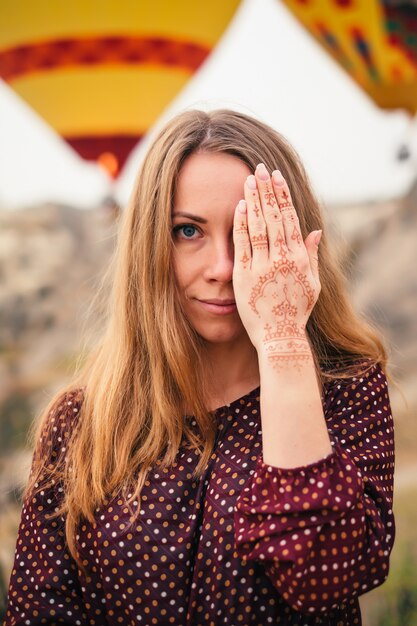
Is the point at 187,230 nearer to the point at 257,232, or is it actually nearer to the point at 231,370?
the point at 257,232

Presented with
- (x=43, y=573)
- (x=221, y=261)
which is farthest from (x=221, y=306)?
(x=43, y=573)

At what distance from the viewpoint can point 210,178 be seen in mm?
1370

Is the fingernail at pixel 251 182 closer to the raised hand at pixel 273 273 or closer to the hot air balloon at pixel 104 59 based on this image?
the raised hand at pixel 273 273

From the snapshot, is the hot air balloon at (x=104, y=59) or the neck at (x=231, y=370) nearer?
the neck at (x=231, y=370)

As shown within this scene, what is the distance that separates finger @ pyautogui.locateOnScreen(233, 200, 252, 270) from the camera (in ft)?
4.22

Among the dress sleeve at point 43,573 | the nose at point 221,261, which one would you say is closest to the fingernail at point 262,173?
the nose at point 221,261

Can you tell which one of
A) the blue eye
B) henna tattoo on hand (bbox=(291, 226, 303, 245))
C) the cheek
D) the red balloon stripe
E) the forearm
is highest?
the red balloon stripe

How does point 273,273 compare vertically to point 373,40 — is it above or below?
below

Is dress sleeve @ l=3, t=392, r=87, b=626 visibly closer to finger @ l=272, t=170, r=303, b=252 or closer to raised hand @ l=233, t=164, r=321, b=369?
raised hand @ l=233, t=164, r=321, b=369

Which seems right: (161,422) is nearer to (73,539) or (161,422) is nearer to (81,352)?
(73,539)

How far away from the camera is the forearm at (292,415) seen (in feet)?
3.91

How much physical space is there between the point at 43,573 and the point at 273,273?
0.66m

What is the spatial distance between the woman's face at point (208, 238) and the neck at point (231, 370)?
72mm

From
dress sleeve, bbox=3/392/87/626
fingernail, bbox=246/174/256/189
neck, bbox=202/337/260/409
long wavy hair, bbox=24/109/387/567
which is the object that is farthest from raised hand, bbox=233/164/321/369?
dress sleeve, bbox=3/392/87/626
